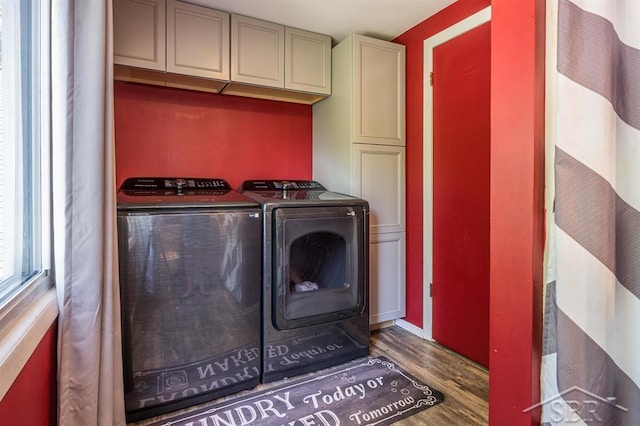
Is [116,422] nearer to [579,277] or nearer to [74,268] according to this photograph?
[74,268]

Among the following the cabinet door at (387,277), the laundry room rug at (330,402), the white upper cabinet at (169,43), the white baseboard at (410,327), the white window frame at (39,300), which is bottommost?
the laundry room rug at (330,402)

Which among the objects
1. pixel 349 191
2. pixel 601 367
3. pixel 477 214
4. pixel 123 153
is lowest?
pixel 601 367

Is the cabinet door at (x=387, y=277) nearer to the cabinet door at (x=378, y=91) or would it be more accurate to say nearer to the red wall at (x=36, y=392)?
the cabinet door at (x=378, y=91)

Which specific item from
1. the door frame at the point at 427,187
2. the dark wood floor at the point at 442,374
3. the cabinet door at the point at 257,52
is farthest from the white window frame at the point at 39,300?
the door frame at the point at 427,187

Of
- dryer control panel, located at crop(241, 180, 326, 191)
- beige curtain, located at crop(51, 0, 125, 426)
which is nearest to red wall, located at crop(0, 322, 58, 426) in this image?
beige curtain, located at crop(51, 0, 125, 426)

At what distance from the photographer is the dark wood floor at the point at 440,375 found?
1558 millimetres

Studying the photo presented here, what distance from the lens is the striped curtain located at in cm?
85

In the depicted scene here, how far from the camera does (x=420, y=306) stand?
97.4 inches

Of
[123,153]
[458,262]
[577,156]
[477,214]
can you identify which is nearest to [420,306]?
[458,262]

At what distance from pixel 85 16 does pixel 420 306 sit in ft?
7.92

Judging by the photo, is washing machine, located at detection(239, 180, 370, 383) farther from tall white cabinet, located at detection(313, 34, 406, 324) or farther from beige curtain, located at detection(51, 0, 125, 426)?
beige curtain, located at detection(51, 0, 125, 426)

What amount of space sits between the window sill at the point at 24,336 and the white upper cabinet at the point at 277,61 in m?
1.65

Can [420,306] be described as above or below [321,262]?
below

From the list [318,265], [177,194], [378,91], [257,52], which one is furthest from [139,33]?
[318,265]
